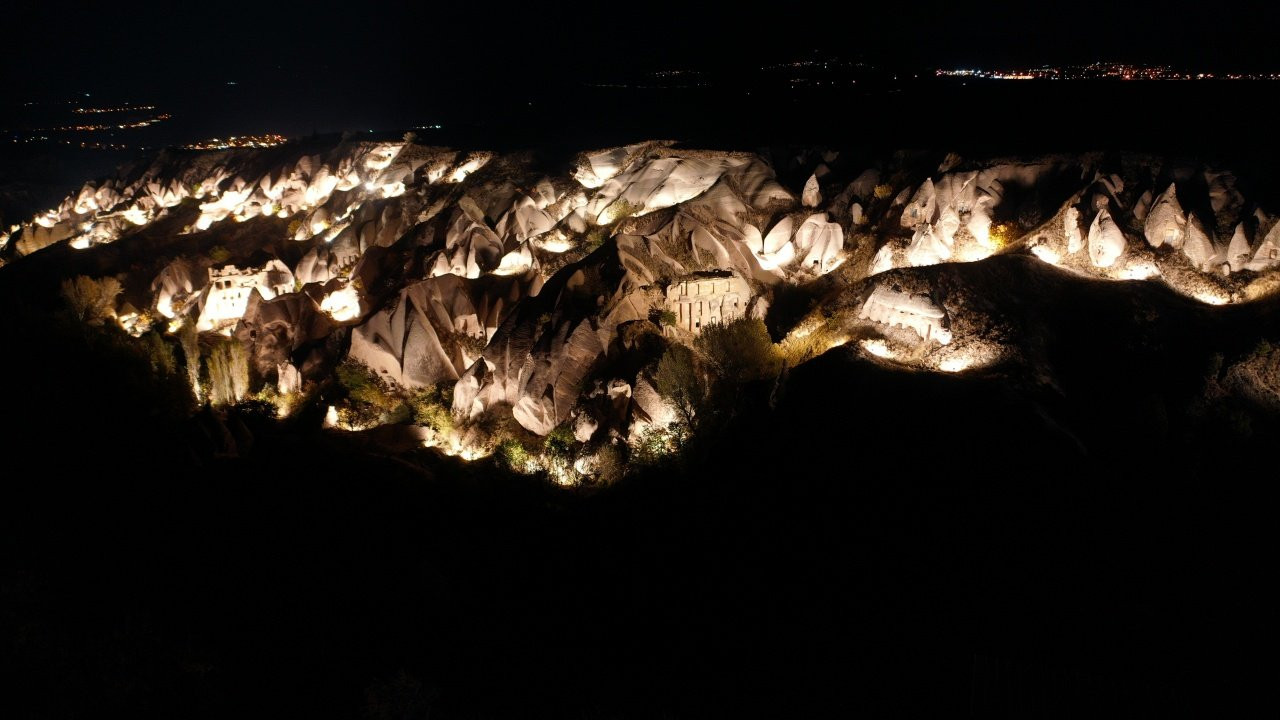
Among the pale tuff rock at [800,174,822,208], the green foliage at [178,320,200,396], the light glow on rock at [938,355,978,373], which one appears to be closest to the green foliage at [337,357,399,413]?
the green foliage at [178,320,200,396]

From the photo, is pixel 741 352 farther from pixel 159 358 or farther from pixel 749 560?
pixel 159 358

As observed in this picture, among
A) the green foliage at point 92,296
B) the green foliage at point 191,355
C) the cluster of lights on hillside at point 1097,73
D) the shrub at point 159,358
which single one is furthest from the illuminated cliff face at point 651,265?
the cluster of lights on hillside at point 1097,73

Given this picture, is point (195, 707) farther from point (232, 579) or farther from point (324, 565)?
point (324, 565)

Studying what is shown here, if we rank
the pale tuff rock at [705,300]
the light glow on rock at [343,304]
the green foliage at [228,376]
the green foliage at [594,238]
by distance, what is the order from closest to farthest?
the pale tuff rock at [705,300] → the green foliage at [228,376] → the green foliage at [594,238] → the light glow on rock at [343,304]

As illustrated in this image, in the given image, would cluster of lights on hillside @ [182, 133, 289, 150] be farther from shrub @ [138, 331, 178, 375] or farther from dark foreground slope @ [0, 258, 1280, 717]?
dark foreground slope @ [0, 258, 1280, 717]

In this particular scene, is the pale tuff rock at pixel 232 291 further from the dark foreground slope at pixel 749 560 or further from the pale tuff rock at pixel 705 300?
the pale tuff rock at pixel 705 300

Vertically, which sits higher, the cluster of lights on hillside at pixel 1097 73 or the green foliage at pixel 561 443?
the cluster of lights on hillside at pixel 1097 73

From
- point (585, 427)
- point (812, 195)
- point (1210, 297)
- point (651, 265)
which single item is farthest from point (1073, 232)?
point (585, 427)
